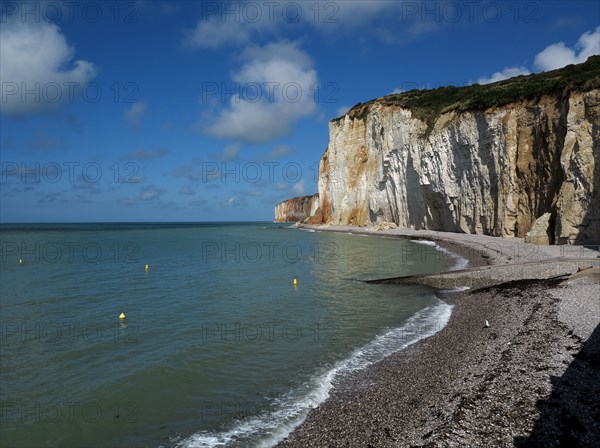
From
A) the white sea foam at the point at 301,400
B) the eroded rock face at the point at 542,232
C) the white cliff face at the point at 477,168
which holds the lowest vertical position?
the white sea foam at the point at 301,400

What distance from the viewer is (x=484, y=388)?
273 inches

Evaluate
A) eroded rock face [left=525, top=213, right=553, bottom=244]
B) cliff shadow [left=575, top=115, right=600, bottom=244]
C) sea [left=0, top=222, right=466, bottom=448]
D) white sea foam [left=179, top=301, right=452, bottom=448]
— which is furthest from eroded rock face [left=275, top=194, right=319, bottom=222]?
white sea foam [left=179, top=301, right=452, bottom=448]

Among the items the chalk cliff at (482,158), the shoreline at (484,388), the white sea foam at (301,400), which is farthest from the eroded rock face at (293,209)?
the shoreline at (484,388)

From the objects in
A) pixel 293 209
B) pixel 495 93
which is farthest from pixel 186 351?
pixel 293 209

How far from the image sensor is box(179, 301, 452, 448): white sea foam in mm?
6582

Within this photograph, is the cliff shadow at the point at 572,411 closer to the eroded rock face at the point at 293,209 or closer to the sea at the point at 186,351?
the sea at the point at 186,351

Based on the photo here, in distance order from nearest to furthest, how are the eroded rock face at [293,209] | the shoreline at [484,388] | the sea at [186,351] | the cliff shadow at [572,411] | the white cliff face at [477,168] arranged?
the cliff shadow at [572,411]
the shoreline at [484,388]
the sea at [186,351]
the white cliff face at [477,168]
the eroded rock face at [293,209]

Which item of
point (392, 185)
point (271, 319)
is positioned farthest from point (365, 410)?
point (392, 185)

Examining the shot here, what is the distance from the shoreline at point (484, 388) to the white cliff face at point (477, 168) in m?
15.6

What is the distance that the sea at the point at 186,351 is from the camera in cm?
704

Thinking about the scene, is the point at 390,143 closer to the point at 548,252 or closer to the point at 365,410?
the point at 548,252

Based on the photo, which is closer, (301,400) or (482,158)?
(301,400)

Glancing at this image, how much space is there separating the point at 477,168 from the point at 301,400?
3609cm

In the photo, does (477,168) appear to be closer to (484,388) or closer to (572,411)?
(484,388)
